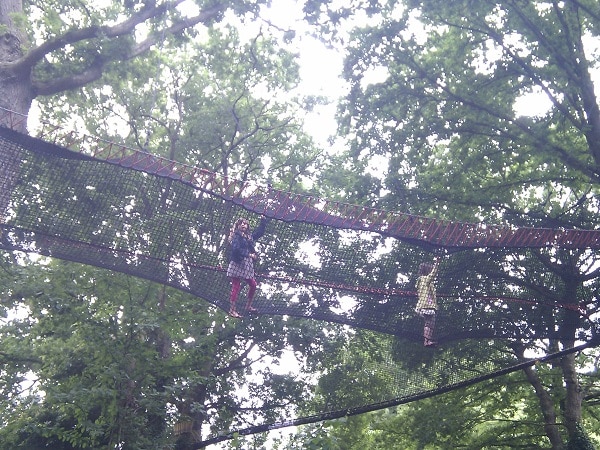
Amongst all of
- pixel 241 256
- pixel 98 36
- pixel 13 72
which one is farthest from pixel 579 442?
pixel 13 72

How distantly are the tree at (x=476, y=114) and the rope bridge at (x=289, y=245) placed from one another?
7.59 ft

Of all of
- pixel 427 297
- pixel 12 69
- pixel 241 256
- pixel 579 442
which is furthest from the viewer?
pixel 579 442

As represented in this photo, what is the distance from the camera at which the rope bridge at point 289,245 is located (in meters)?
5.27

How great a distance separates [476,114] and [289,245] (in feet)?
13.5

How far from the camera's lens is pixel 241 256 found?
222 inches

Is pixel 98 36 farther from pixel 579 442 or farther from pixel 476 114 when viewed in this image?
pixel 579 442

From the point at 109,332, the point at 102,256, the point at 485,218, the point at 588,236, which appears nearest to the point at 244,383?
the point at 109,332

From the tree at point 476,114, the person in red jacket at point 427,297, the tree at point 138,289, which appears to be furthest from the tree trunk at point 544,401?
the person in red jacket at point 427,297

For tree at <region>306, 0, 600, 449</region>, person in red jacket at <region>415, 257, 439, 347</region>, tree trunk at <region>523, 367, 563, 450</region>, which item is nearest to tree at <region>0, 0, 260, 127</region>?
tree at <region>306, 0, 600, 449</region>

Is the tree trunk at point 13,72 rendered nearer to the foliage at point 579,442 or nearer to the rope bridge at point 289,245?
the rope bridge at point 289,245

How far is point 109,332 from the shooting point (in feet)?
22.3

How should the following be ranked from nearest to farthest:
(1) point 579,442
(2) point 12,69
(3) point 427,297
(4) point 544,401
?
(3) point 427,297
(2) point 12,69
(1) point 579,442
(4) point 544,401

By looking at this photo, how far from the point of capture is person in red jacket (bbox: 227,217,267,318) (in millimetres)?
5652

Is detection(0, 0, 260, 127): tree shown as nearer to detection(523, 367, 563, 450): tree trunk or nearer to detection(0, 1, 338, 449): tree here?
detection(0, 1, 338, 449): tree
